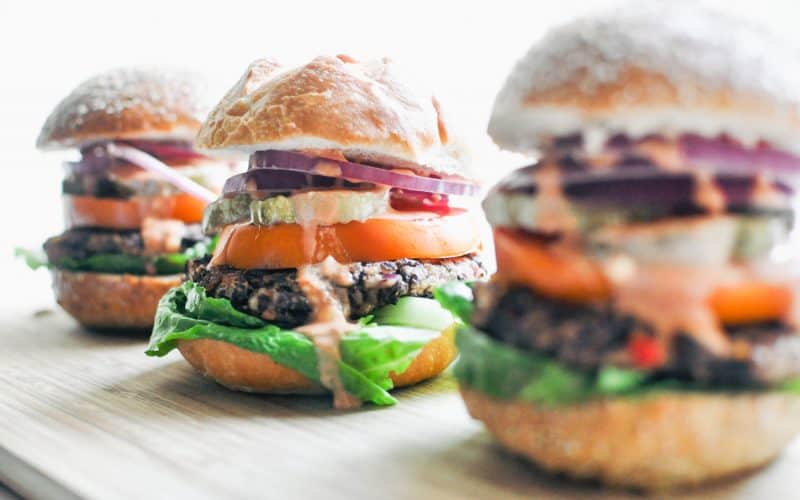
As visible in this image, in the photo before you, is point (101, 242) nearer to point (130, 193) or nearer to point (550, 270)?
point (130, 193)

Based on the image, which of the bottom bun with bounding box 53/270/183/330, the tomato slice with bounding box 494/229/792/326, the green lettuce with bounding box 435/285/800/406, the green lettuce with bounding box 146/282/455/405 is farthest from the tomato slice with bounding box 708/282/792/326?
the bottom bun with bounding box 53/270/183/330

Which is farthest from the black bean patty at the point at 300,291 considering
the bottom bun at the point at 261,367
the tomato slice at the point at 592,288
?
the tomato slice at the point at 592,288

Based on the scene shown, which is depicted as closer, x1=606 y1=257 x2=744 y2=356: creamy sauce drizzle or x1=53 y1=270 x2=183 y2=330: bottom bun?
x1=606 y1=257 x2=744 y2=356: creamy sauce drizzle

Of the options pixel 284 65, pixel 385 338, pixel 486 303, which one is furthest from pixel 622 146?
pixel 284 65

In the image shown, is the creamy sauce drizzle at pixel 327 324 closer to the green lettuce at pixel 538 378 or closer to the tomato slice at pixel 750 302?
the green lettuce at pixel 538 378

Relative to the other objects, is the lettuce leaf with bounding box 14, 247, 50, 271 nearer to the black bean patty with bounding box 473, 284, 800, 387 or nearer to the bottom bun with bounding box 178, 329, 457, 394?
Result: the bottom bun with bounding box 178, 329, 457, 394

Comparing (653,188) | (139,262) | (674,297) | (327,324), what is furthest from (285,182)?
(674,297)
